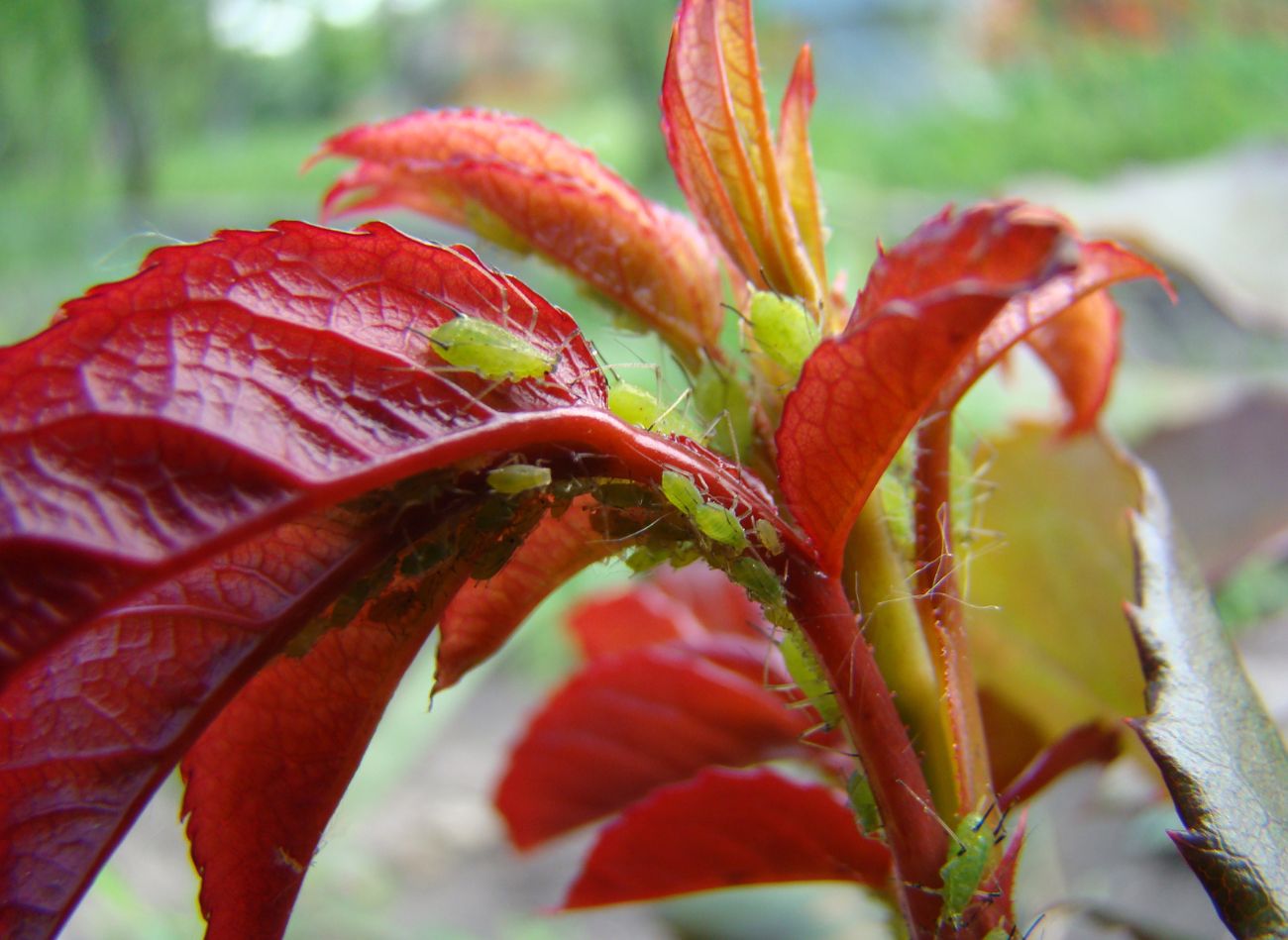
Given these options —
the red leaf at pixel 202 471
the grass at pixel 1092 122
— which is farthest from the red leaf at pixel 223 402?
the grass at pixel 1092 122

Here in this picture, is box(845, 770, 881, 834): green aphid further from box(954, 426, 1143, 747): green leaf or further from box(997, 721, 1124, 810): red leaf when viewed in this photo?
box(954, 426, 1143, 747): green leaf

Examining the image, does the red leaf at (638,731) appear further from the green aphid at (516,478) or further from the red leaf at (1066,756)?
the green aphid at (516,478)

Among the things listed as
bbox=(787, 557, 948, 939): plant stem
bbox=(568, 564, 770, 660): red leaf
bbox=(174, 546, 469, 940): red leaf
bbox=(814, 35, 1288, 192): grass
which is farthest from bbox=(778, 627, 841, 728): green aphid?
bbox=(814, 35, 1288, 192): grass

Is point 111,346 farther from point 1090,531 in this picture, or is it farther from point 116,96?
point 116,96

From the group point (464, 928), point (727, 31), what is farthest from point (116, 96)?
point (727, 31)

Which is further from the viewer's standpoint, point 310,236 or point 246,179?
point 246,179

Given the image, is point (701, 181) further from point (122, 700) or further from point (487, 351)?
point (122, 700)

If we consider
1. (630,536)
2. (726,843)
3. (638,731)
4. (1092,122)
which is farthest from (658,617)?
A: (1092,122)
